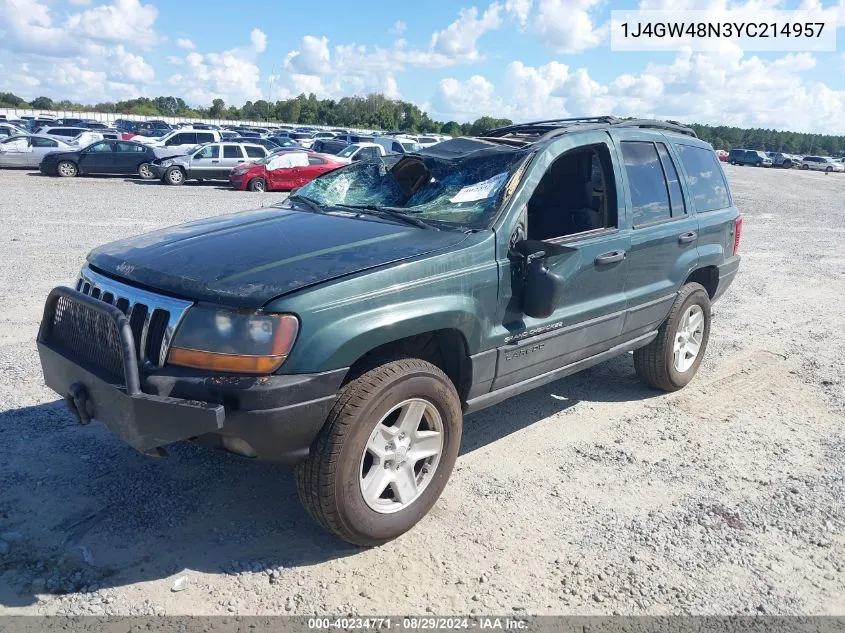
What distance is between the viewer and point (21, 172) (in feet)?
77.8

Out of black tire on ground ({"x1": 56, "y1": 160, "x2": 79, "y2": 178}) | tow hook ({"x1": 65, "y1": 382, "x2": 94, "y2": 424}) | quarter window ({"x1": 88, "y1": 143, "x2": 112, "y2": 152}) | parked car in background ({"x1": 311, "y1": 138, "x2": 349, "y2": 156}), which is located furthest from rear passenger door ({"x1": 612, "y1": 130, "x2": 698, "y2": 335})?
parked car in background ({"x1": 311, "y1": 138, "x2": 349, "y2": 156})

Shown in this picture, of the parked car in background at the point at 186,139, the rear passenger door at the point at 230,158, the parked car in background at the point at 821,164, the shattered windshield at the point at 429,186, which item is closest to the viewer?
the shattered windshield at the point at 429,186

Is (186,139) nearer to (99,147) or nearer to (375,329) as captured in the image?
(99,147)

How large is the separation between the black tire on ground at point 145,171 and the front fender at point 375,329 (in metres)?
21.9

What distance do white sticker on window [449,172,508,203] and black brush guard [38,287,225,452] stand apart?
1.89 metres

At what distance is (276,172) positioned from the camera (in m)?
21.4

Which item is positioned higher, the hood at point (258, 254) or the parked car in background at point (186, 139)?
the parked car in background at point (186, 139)

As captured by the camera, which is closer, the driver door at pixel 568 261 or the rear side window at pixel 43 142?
the driver door at pixel 568 261

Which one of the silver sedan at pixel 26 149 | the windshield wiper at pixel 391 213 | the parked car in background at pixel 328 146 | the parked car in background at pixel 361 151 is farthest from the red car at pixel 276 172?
the windshield wiper at pixel 391 213

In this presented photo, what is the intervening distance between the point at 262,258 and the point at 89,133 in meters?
29.2

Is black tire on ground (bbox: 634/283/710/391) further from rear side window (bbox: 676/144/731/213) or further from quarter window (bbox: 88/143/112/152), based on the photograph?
quarter window (bbox: 88/143/112/152)

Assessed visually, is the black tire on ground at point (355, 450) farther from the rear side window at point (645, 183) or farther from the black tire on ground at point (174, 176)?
the black tire on ground at point (174, 176)

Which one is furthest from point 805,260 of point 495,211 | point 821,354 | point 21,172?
point 21,172

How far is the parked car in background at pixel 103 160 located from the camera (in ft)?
74.6
